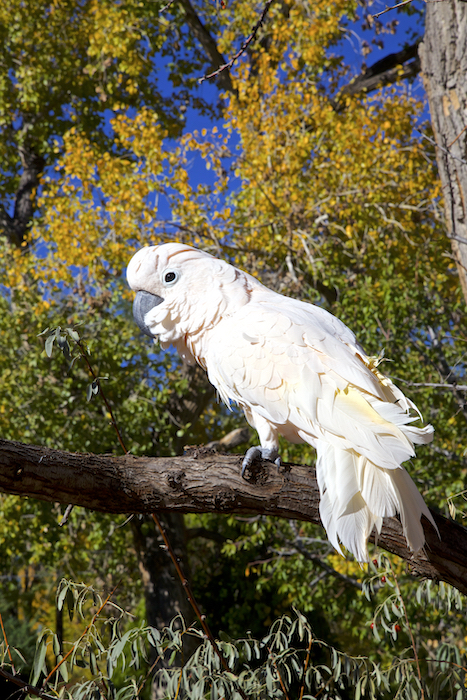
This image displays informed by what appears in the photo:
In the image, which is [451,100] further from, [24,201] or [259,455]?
[24,201]

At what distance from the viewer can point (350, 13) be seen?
564 cm

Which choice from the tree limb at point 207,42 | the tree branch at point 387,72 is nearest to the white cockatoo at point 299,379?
the tree branch at point 387,72

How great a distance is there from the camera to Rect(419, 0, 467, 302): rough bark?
2518 millimetres

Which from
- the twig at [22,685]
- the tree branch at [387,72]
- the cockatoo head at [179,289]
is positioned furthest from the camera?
the tree branch at [387,72]

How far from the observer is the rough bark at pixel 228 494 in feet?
4.51

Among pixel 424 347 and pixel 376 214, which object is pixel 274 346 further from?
pixel 376 214

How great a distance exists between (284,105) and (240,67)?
539mm

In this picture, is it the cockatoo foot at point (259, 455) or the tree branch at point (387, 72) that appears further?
the tree branch at point (387, 72)

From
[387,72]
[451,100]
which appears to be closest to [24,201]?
[387,72]

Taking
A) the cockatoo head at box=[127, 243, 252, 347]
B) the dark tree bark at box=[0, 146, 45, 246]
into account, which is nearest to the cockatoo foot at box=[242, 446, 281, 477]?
the cockatoo head at box=[127, 243, 252, 347]

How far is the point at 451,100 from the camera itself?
2.57 m

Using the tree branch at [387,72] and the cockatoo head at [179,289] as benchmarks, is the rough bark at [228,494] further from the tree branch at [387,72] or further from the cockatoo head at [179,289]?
the tree branch at [387,72]

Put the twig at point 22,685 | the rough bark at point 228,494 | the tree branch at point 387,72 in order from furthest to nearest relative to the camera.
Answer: the tree branch at point 387,72, the rough bark at point 228,494, the twig at point 22,685

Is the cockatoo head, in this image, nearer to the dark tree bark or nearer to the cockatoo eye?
the cockatoo eye
